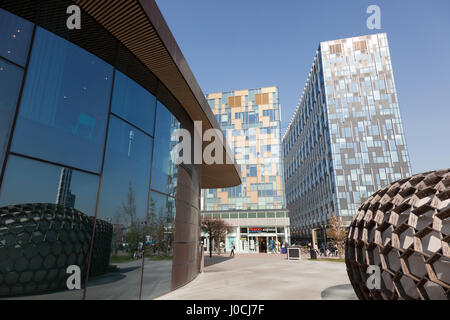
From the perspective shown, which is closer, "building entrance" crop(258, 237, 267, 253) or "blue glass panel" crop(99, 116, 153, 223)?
"blue glass panel" crop(99, 116, 153, 223)

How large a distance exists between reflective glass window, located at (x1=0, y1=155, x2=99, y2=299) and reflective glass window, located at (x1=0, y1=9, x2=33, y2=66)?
1.87 m

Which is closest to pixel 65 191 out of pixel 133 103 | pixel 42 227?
pixel 42 227

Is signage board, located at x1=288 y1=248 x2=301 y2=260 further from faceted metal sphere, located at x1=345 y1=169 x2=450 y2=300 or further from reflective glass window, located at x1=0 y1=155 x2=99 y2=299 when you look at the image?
reflective glass window, located at x1=0 y1=155 x2=99 y2=299

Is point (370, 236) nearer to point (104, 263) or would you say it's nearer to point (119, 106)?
point (104, 263)

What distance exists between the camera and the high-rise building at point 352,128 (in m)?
52.0

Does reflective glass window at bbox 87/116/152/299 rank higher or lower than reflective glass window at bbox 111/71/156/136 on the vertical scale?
lower

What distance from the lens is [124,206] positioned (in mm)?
6613

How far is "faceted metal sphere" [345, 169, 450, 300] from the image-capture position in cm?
357

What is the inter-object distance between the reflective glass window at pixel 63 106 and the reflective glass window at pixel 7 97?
0.14 meters

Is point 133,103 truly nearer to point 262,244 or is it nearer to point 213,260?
point 213,260

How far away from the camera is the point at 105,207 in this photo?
5957 millimetres

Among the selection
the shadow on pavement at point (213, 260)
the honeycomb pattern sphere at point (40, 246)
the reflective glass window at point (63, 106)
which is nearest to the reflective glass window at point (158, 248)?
the honeycomb pattern sphere at point (40, 246)

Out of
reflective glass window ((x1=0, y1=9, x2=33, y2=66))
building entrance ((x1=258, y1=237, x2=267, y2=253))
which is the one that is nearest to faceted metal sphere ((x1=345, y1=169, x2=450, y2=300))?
reflective glass window ((x1=0, y1=9, x2=33, y2=66))
